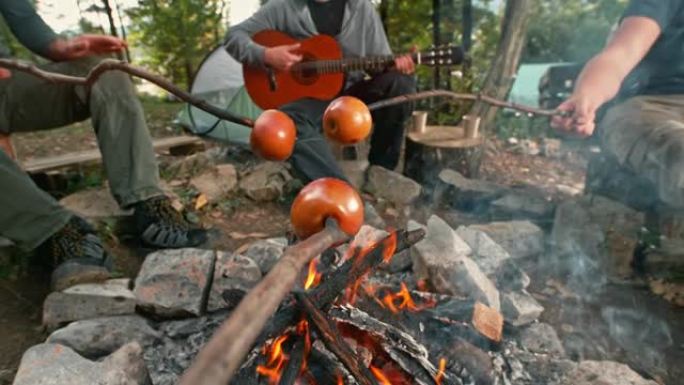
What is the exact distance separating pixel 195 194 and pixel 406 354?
2.82m

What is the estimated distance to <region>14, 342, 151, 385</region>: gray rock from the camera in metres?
1.57

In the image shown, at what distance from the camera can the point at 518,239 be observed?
2953mm

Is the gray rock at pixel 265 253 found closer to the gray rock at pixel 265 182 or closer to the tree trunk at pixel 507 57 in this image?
the gray rock at pixel 265 182

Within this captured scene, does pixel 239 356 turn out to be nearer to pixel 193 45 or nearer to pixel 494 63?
pixel 494 63

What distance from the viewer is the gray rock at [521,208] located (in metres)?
3.53

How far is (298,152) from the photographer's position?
3.81 m

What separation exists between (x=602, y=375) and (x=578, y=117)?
1.02m

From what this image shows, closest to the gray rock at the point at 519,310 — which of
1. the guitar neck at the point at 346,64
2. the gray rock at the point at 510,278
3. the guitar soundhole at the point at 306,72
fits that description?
the gray rock at the point at 510,278

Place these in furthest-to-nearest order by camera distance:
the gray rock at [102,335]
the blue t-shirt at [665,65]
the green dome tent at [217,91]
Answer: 1. the green dome tent at [217,91]
2. the blue t-shirt at [665,65]
3. the gray rock at [102,335]

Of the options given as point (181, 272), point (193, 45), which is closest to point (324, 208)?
point (181, 272)

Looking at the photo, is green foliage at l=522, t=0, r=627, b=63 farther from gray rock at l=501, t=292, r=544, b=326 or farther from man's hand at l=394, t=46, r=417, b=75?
gray rock at l=501, t=292, r=544, b=326

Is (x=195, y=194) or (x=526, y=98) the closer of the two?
(x=195, y=194)

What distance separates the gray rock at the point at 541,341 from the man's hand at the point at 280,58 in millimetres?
2835

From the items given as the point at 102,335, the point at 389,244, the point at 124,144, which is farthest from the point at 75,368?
the point at 124,144
